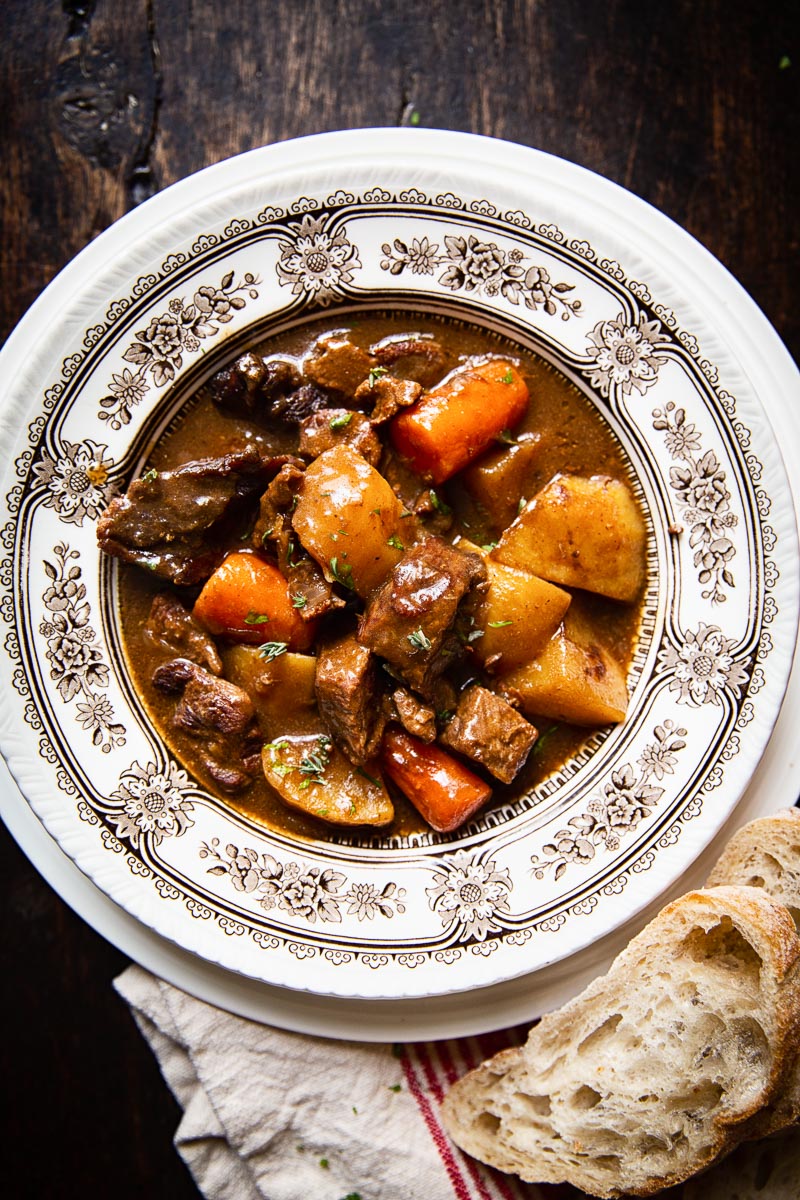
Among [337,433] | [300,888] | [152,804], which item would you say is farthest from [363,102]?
[300,888]

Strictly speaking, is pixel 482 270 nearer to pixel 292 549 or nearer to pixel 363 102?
pixel 363 102

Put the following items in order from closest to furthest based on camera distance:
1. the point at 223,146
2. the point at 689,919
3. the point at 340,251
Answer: the point at 689,919 < the point at 340,251 < the point at 223,146

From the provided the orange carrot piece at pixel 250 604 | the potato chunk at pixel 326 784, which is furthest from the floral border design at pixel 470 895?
the orange carrot piece at pixel 250 604

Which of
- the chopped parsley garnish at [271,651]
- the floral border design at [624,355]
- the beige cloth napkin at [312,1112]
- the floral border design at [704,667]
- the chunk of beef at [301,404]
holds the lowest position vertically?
the beige cloth napkin at [312,1112]

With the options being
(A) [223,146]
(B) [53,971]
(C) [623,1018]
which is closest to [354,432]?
(A) [223,146]

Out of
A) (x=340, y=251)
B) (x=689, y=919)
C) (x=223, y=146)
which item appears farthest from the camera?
(x=223, y=146)

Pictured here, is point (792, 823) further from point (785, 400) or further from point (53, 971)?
point (53, 971)

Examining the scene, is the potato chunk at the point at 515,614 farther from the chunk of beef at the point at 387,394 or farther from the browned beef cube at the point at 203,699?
the browned beef cube at the point at 203,699
